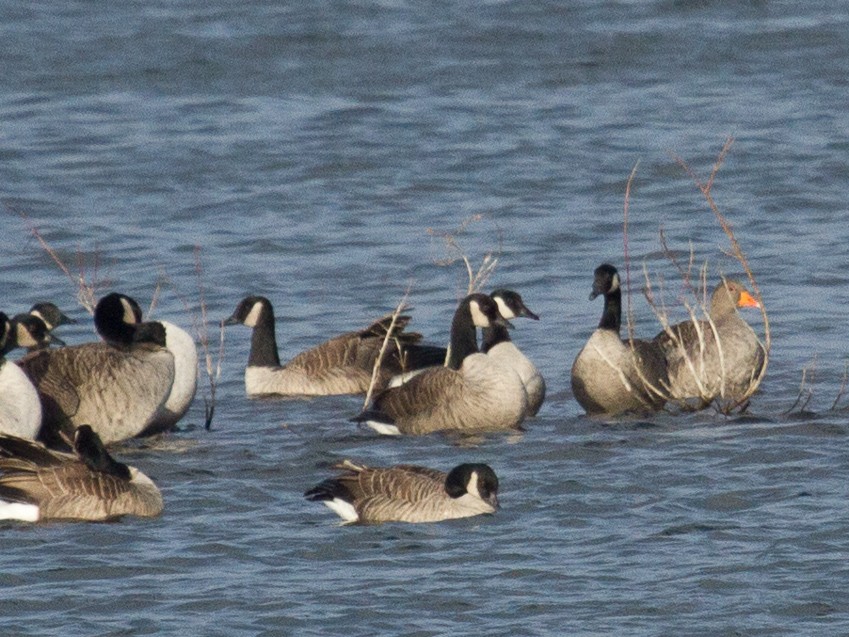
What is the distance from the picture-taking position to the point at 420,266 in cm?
1955

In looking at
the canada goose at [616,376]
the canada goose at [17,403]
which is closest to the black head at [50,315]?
the canada goose at [17,403]

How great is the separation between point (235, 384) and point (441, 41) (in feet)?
52.5

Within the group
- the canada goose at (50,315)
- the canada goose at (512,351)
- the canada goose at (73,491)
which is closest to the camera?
the canada goose at (73,491)

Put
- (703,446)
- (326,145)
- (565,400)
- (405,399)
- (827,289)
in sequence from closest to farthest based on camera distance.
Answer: (703,446) < (405,399) < (565,400) < (827,289) < (326,145)

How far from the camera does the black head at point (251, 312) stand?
16312 millimetres

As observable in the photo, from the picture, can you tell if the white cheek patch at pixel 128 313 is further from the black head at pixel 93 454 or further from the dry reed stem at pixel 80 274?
the black head at pixel 93 454

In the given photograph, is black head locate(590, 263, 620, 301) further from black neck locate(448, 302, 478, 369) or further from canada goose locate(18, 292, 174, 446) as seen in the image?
canada goose locate(18, 292, 174, 446)

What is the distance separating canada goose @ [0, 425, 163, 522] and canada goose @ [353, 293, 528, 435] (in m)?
2.75

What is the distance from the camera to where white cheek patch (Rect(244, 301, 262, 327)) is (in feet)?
53.5

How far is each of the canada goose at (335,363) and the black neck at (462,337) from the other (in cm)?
95

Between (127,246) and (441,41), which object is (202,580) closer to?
(127,246)

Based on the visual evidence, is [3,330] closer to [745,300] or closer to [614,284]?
[614,284]

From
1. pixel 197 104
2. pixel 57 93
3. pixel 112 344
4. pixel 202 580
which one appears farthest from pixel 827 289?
pixel 57 93

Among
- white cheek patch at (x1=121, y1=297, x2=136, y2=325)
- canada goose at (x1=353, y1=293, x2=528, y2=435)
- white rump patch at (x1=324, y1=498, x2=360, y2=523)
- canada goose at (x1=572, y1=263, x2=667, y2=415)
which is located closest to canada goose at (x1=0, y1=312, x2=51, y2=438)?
white cheek patch at (x1=121, y1=297, x2=136, y2=325)
